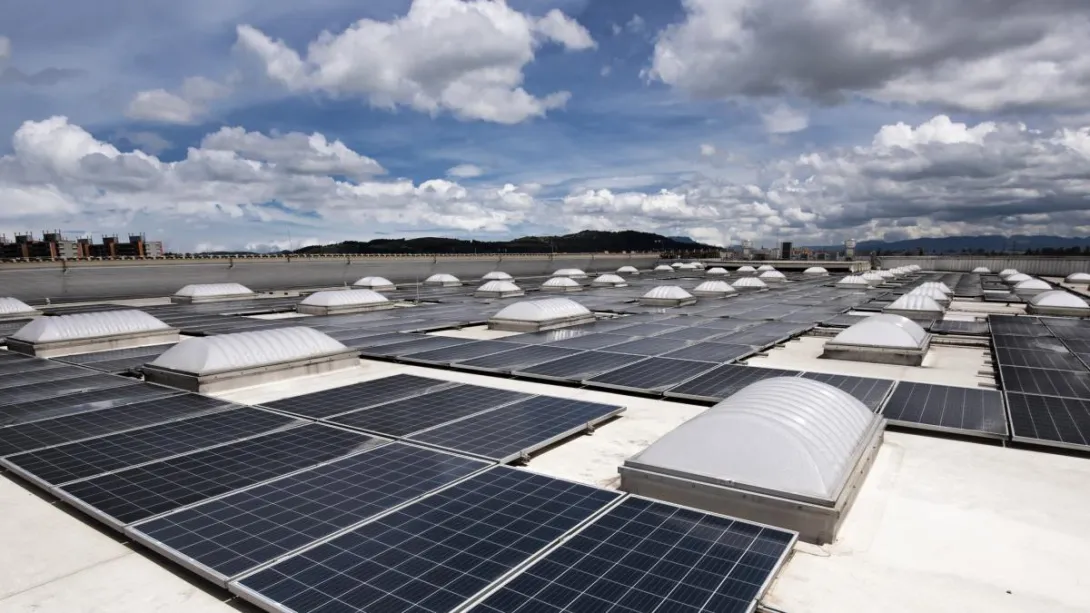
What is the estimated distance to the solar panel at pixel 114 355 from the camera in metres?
26.3

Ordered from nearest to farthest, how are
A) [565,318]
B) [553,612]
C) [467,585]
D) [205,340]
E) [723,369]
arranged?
[553,612]
[467,585]
[205,340]
[723,369]
[565,318]

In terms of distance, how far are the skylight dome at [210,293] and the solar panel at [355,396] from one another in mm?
40506

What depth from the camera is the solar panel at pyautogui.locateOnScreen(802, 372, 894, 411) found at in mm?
18219

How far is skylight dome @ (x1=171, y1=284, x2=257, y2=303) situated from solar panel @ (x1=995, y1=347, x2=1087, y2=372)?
194ft

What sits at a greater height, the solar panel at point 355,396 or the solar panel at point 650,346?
the solar panel at point 355,396

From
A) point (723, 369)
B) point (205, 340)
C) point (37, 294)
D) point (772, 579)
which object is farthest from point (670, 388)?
point (37, 294)

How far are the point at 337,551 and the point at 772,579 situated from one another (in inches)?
259

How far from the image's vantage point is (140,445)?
47.4ft

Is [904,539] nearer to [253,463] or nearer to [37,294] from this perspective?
[253,463]

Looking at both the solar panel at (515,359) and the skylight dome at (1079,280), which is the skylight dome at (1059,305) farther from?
the skylight dome at (1079,280)

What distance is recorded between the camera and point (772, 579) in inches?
328

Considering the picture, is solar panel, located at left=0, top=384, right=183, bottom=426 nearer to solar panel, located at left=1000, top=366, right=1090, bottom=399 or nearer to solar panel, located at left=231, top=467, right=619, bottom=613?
solar panel, located at left=231, top=467, right=619, bottom=613

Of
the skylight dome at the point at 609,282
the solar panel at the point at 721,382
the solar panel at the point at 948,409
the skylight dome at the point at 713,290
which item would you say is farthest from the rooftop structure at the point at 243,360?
the skylight dome at the point at 609,282

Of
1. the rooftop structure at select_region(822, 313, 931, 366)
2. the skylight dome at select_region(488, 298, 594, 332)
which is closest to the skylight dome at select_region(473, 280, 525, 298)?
the skylight dome at select_region(488, 298, 594, 332)
